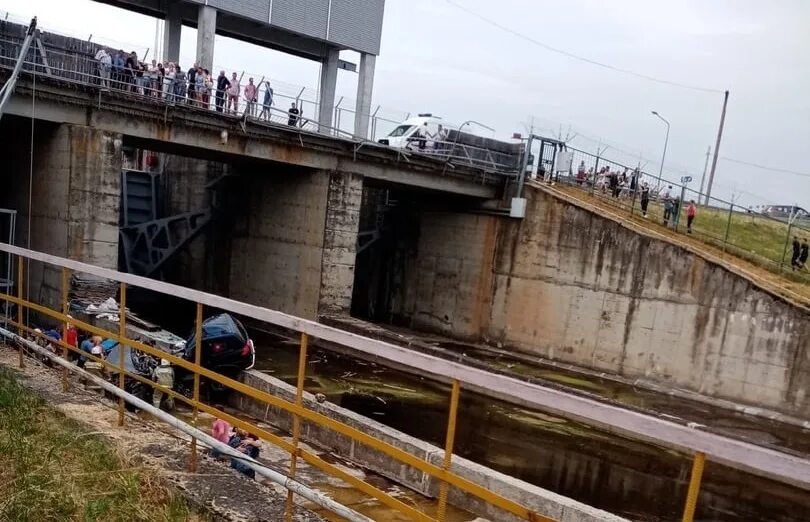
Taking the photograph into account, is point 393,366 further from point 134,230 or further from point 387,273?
point 134,230

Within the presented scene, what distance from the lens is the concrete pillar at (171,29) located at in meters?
26.9

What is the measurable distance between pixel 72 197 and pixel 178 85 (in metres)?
4.51

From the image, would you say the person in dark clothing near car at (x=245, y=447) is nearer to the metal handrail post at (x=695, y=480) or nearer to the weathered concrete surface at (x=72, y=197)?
the metal handrail post at (x=695, y=480)

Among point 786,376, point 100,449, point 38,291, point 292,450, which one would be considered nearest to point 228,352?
point 100,449

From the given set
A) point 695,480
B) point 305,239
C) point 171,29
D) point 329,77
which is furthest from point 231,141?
point 695,480

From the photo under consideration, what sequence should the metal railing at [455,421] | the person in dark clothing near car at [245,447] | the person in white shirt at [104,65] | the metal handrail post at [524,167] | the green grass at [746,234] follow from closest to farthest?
the metal railing at [455,421] → the person in dark clothing near car at [245,447] → the person in white shirt at [104,65] → the green grass at [746,234] → the metal handrail post at [524,167]

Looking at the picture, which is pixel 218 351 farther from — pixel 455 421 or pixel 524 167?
pixel 524 167

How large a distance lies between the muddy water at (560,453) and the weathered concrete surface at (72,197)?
203 inches

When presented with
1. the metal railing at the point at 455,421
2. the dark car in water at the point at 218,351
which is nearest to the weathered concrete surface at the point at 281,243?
the dark car in water at the point at 218,351

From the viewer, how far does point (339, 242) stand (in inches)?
800

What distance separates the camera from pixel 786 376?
1719cm

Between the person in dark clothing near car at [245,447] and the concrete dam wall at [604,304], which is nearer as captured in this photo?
the person in dark clothing near car at [245,447]

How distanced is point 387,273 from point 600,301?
10.1 m

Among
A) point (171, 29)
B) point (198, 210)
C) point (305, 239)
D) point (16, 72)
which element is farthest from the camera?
point (171, 29)
